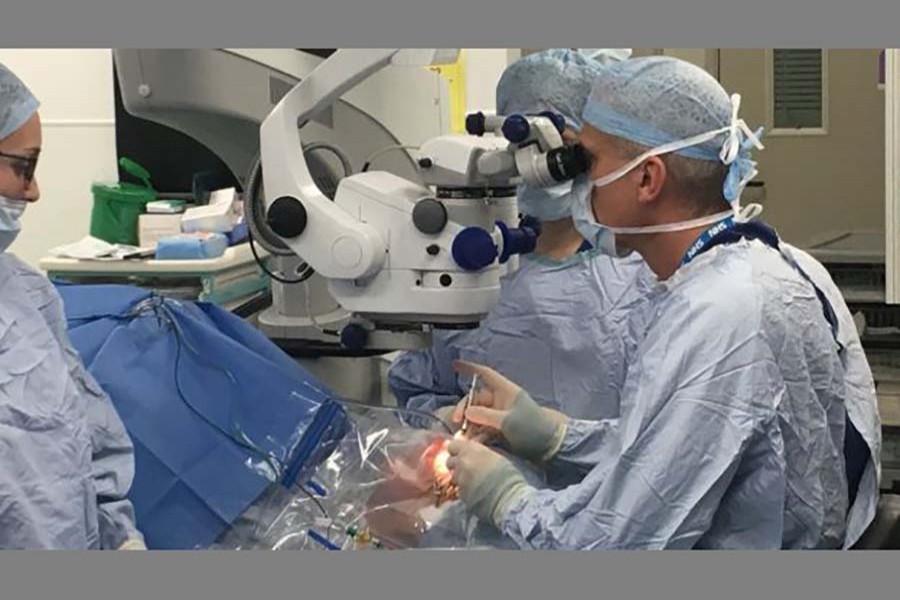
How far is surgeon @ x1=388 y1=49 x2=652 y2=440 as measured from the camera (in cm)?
180

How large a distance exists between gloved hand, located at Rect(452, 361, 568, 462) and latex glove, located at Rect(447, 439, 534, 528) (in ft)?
0.46

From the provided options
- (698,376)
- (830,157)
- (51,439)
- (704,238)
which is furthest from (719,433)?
(830,157)

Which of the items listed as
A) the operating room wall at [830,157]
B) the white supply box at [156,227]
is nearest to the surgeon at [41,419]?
the white supply box at [156,227]

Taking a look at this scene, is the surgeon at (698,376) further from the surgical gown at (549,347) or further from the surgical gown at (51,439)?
the surgical gown at (51,439)

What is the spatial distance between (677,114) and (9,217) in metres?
0.86

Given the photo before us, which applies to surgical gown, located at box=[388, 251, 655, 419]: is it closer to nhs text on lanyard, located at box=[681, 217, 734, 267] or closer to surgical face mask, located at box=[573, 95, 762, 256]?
surgical face mask, located at box=[573, 95, 762, 256]

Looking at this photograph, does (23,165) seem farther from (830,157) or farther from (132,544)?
(830,157)

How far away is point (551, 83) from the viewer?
73.4 inches

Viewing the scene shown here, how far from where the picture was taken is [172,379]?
5.10 ft

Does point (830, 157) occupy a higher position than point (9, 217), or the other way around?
point (830, 157)

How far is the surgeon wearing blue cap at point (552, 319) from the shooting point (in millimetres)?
1797

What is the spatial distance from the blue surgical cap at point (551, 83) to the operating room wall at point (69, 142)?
1.64 meters

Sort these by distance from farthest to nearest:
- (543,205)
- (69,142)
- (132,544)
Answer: (69,142) → (543,205) → (132,544)

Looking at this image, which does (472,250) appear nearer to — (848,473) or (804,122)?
(848,473)
